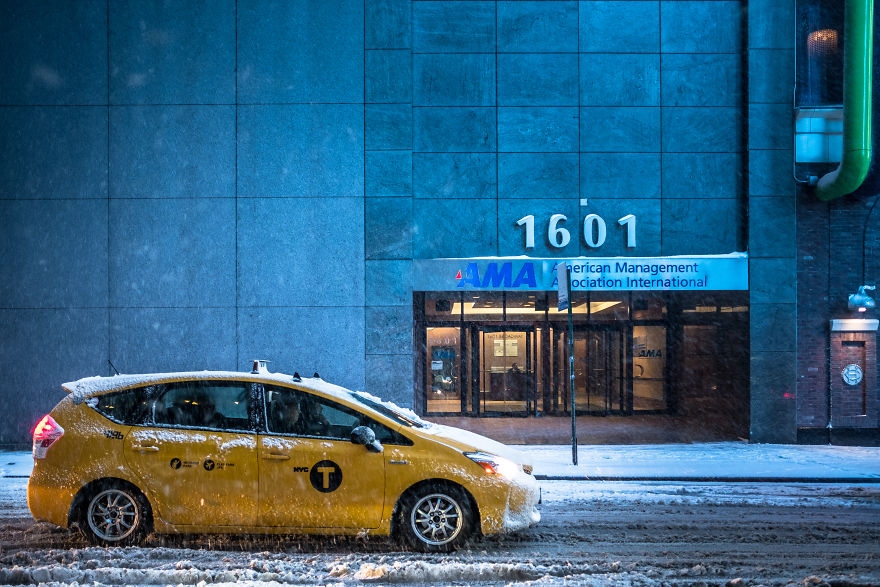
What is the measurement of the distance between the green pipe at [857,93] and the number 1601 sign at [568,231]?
4153 millimetres

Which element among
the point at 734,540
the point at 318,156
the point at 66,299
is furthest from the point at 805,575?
the point at 66,299

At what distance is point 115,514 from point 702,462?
948 centimetres

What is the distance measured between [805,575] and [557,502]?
3.44 metres

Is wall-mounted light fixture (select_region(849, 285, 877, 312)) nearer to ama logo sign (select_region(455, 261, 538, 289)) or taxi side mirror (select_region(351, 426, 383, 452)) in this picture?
ama logo sign (select_region(455, 261, 538, 289))

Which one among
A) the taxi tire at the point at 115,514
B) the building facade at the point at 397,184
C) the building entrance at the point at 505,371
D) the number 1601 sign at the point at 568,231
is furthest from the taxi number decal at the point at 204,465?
the building entrance at the point at 505,371

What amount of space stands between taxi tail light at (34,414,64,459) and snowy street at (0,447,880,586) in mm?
885

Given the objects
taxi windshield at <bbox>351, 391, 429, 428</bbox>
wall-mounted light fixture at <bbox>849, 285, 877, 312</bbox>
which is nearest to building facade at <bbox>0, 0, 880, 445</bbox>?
wall-mounted light fixture at <bbox>849, 285, 877, 312</bbox>

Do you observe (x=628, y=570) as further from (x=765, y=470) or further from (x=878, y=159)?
(x=878, y=159)

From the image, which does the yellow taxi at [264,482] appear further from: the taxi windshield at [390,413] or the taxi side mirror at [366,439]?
the taxi windshield at [390,413]

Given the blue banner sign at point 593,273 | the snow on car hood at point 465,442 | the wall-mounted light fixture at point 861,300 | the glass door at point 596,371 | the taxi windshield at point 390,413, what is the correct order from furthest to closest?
the glass door at point 596,371
the blue banner sign at point 593,273
the wall-mounted light fixture at point 861,300
the taxi windshield at point 390,413
the snow on car hood at point 465,442

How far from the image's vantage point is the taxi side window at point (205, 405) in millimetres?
6562

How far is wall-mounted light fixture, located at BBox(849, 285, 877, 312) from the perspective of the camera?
1421 centimetres

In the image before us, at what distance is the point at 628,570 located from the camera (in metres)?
5.83

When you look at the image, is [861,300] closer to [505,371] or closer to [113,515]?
[505,371]
